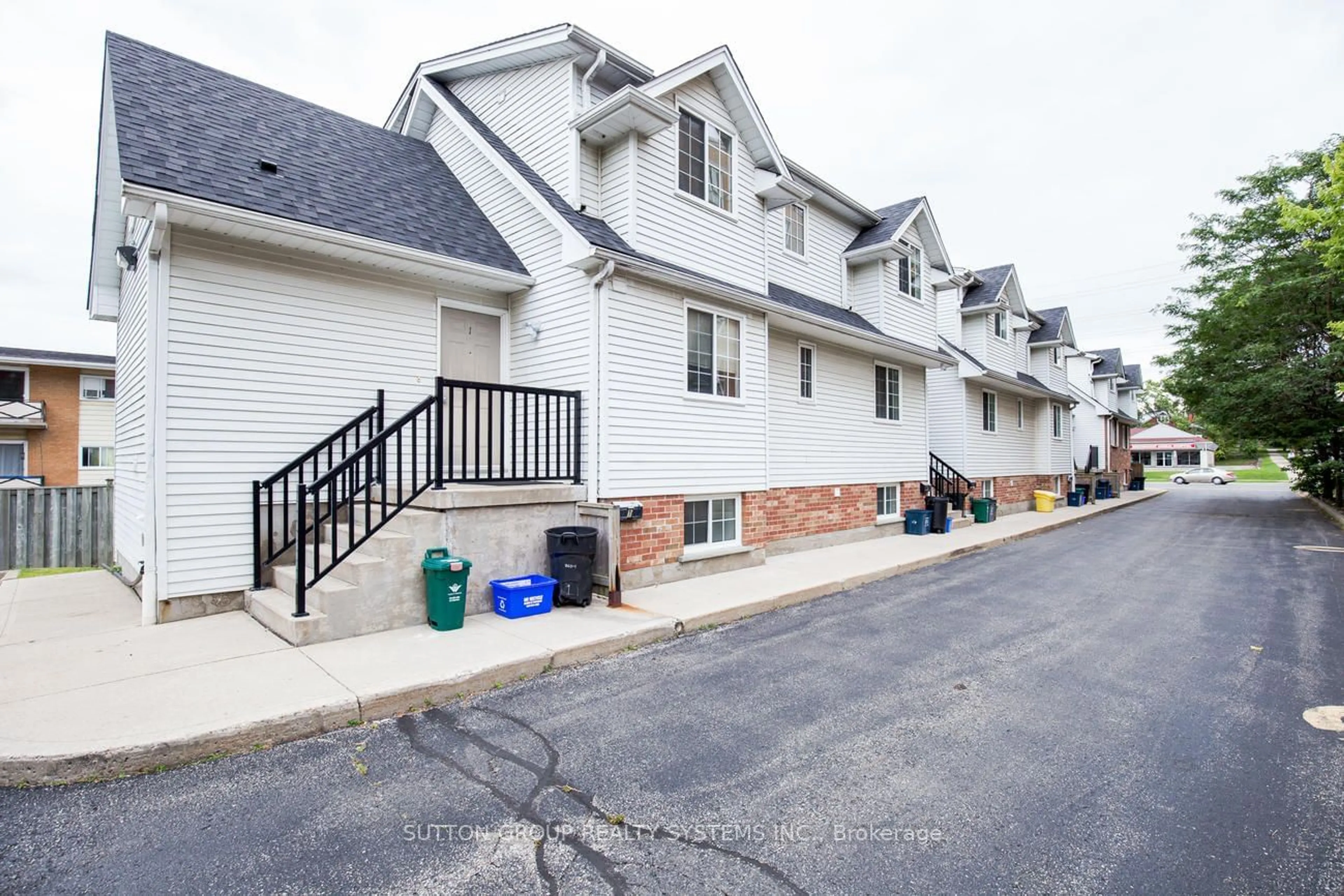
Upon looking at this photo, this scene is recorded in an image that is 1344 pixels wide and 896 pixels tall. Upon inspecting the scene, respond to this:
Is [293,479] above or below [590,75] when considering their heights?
below

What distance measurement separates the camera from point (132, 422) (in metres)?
7.85

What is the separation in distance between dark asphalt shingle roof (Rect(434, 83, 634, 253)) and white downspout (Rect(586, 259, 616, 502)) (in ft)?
1.84

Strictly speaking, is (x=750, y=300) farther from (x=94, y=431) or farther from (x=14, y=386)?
(x=14, y=386)

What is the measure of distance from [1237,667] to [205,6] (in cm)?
1643

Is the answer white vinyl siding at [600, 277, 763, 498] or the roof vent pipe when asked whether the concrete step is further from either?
the roof vent pipe

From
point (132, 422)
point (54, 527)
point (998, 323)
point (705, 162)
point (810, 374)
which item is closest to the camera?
point (132, 422)

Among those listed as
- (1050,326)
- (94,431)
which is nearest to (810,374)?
(1050,326)

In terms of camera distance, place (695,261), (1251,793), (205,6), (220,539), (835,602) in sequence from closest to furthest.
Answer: (1251,793)
(220,539)
(835,602)
(695,261)
(205,6)

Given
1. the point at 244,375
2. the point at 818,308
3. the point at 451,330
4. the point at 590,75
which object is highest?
the point at 590,75

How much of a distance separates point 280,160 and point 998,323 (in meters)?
20.4

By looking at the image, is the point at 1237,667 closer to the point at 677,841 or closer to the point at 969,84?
the point at 677,841

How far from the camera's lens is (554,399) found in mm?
8328

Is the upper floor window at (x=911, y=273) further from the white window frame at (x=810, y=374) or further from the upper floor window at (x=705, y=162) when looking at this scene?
the upper floor window at (x=705, y=162)

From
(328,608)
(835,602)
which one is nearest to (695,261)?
(835,602)
